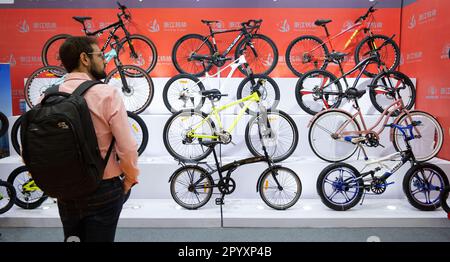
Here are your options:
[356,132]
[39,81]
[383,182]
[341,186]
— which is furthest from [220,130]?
[39,81]

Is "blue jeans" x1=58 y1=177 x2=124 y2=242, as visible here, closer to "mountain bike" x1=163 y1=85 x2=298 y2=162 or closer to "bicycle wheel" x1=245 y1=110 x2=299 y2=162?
"mountain bike" x1=163 y1=85 x2=298 y2=162

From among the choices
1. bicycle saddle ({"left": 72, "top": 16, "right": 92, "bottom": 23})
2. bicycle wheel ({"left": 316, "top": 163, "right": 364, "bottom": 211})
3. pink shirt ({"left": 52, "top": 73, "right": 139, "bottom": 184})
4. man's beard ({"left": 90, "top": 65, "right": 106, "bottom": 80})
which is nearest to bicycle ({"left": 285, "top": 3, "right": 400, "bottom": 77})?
bicycle wheel ({"left": 316, "top": 163, "right": 364, "bottom": 211})

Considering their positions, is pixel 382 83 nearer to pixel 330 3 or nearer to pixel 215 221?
pixel 330 3

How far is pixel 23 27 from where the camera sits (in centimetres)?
541

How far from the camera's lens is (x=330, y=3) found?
5793 mm

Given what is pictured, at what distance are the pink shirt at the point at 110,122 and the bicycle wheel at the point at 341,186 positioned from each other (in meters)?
2.85

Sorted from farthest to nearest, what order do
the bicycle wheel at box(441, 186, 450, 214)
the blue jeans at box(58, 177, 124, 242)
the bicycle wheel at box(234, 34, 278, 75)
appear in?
the bicycle wheel at box(234, 34, 278, 75) → the bicycle wheel at box(441, 186, 450, 214) → the blue jeans at box(58, 177, 124, 242)

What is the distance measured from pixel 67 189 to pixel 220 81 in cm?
371

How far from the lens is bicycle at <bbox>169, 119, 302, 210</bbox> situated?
432 cm

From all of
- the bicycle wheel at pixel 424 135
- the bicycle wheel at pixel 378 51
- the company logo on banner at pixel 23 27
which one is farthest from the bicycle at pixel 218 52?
the company logo on banner at pixel 23 27

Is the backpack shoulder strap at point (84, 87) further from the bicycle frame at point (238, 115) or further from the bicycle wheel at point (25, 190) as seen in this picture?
the bicycle wheel at point (25, 190)

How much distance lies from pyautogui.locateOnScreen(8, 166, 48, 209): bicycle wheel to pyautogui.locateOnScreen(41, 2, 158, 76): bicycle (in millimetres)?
1815

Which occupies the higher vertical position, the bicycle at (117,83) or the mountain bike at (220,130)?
the bicycle at (117,83)

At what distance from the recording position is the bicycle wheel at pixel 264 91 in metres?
4.98
